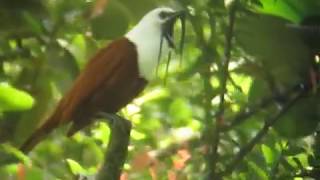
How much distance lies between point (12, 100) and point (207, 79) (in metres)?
0.25

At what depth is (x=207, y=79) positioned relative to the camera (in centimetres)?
88

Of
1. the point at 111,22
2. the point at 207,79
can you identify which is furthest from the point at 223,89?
the point at 111,22

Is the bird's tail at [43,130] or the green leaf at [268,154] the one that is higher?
the bird's tail at [43,130]

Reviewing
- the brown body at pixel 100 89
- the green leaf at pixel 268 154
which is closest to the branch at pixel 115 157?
the brown body at pixel 100 89

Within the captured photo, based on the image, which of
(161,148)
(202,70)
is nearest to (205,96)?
(202,70)

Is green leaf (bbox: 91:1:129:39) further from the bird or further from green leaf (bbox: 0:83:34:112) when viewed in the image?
green leaf (bbox: 0:83:34:112)

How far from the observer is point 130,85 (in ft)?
2.85

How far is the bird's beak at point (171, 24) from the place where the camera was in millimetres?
840

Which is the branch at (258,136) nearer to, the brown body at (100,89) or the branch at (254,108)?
the branch at (254,108)

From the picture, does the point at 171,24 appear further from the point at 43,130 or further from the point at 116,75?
the point at 43,130

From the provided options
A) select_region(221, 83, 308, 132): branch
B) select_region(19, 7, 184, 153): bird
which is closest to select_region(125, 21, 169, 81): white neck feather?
select_region(19, 7, 184, 153): bird

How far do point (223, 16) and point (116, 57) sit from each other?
143mm

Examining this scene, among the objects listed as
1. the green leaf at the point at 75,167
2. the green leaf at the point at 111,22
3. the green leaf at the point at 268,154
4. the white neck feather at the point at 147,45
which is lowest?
the green leaf at the point at 268,154

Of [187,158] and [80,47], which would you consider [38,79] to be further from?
[187,158]
